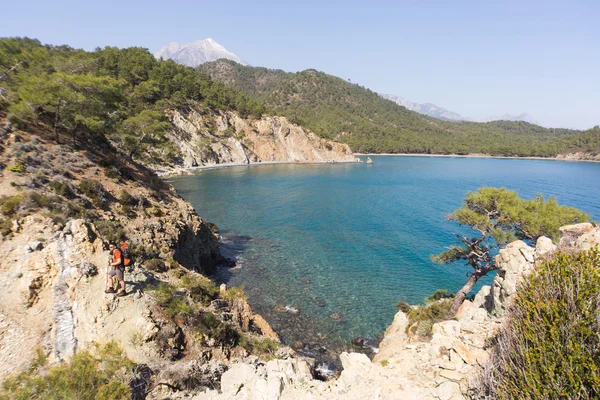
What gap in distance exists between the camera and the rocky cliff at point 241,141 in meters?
109

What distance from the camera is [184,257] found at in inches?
972

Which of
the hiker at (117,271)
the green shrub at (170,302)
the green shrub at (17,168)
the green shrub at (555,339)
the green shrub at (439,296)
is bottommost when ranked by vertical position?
the green shrub at (439,296)

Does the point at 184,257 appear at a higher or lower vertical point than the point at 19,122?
lower

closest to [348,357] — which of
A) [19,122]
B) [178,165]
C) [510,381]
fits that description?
[510,381]

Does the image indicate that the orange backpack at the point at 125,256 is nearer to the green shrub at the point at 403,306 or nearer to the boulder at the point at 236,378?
the boulder at the point at 236,378

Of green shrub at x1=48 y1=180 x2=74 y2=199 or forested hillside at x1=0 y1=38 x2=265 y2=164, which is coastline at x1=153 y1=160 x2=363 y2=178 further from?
green shrub at x1=48 y1=180 x2=74 y2=199

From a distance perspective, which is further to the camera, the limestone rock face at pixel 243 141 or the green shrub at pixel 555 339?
the limestone rock face at pixel 243 141

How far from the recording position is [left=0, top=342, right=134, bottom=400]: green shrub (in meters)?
8.01

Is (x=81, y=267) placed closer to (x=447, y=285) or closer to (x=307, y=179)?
(x=447, y=285)

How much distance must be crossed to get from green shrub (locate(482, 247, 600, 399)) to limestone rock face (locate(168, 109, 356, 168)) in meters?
108

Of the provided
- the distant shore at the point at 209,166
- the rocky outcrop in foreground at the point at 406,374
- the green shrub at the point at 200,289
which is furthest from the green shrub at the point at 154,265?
the distant shore at the point at 209,166

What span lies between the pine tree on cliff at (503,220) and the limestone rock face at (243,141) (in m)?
99.0

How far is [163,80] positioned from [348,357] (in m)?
122

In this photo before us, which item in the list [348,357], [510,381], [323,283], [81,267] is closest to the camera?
[510,381]
